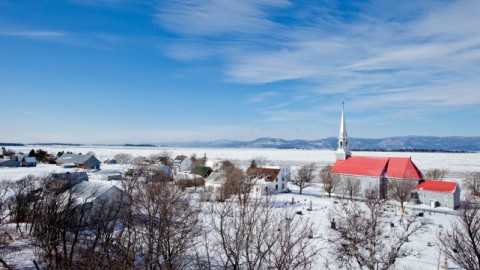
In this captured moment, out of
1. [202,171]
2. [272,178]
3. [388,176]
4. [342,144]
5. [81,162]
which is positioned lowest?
[202,171]

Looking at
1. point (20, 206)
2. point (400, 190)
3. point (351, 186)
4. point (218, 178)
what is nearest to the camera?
point (20, 206)

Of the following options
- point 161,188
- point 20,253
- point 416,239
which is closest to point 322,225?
point 416,239

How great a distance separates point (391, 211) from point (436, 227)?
8251 millimetres

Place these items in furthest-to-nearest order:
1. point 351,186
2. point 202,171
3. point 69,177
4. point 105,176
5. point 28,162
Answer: point 28,162
point 202,171
point 105,176
point 351,186
point 69,177

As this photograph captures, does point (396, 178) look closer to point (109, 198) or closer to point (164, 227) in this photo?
point (109, 198)

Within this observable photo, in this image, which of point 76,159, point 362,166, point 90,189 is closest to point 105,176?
point 90,189

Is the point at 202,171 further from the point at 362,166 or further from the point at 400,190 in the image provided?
the point at 400,190

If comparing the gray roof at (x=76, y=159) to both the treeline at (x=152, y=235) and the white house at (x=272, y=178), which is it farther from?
the treeline at (x=152, y=235)

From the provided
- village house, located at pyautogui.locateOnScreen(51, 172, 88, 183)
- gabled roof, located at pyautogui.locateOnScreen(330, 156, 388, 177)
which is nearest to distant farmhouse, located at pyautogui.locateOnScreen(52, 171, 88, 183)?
village house, located at pyautogui.locateOnScreen(51, 172, 88, 183)

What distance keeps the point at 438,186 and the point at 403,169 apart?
7243 mm

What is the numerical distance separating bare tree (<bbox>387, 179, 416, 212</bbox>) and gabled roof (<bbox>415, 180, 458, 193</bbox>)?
52.3 inches

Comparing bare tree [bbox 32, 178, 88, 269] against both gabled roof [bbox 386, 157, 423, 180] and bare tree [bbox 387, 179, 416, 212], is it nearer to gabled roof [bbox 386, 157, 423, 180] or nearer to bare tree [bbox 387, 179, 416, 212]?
bare tree [bbox 387, 179, 416, 212]

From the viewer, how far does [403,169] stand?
56312 millimetres

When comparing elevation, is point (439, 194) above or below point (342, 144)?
below
